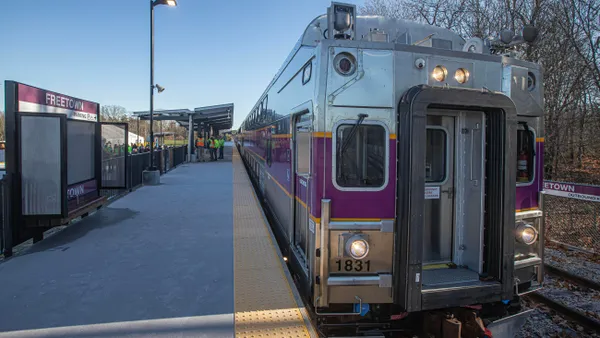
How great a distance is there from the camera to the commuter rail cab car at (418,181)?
11.6 ft

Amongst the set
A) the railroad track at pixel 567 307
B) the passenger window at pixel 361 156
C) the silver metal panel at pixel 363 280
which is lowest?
the railroad track at pixel 567 307

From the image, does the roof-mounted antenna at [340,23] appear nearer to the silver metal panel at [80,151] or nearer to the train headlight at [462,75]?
the train headlight at [462,75]

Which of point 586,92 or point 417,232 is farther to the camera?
point 586,92

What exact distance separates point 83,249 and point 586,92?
16.2m

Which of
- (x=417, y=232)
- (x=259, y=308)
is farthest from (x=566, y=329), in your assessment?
(x=259, y=308)

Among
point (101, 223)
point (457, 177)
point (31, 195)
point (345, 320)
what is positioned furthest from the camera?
point (101, 223)

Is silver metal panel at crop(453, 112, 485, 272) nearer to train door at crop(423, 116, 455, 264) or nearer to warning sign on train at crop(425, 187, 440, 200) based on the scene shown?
train door at crop(423, 116, 455, 264)

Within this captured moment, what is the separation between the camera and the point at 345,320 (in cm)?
385

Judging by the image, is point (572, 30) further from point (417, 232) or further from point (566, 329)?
point (417, 232)

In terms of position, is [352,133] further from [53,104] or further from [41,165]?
[53,104]

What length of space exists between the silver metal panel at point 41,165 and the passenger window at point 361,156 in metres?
4.76

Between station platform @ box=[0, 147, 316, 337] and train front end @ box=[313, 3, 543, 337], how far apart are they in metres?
0.81

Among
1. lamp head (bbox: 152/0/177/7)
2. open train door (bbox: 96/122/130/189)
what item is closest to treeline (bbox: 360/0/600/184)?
lamp head (bbox: 152/0/177/7)

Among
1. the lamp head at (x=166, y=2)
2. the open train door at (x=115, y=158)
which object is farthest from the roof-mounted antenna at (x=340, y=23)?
the lamp head at (x=166, y=2)
